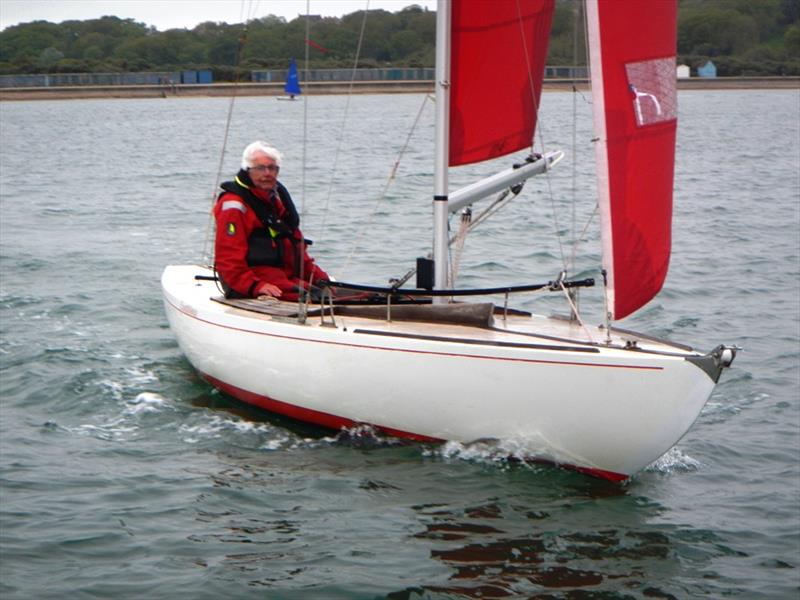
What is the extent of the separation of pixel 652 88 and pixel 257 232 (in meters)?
2.70

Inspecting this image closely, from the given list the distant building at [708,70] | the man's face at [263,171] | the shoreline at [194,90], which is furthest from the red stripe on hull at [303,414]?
the distant building at [708,70]

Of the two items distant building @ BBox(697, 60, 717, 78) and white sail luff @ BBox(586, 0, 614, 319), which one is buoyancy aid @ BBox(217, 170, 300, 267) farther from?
distant building @ BBox(697, 60, 717, 78)

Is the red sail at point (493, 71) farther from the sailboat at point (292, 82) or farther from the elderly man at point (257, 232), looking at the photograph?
the sailboat at point (292, 82)

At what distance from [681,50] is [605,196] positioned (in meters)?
102

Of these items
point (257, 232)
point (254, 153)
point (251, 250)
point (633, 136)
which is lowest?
point (251, 250)

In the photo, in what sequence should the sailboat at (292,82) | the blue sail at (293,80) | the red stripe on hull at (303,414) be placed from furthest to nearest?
1. the sailboat at (292,82)
2. the blue sail at (293,80)
3. the red stripe on hull at (303,414)

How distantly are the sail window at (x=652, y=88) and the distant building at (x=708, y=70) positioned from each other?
8855 centimetres

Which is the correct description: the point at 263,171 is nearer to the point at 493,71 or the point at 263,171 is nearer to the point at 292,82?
the point at 493,71

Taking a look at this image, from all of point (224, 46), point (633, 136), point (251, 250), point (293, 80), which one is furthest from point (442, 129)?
point (224, 46)

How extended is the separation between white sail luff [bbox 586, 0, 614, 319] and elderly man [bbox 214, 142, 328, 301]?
2.03 meters

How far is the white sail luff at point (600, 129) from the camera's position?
6328mm

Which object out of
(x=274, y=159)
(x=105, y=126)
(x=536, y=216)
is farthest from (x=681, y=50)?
(x=274, y=159)

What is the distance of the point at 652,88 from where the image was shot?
6473mm

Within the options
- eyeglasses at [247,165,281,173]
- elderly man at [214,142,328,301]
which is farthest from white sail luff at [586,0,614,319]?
eyeglasses at [247,165,281,173]
